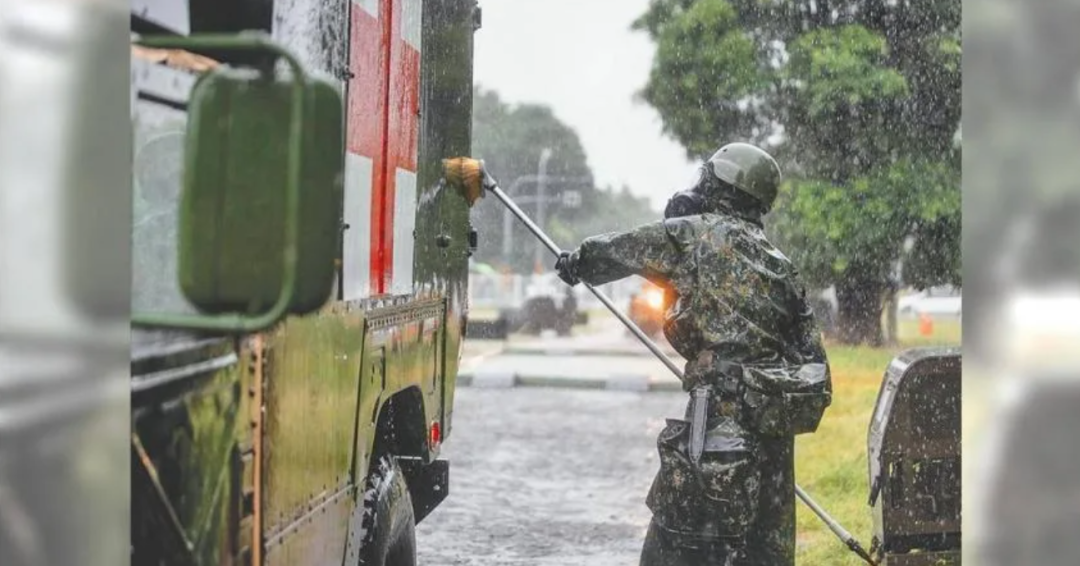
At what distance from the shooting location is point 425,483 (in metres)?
2.51

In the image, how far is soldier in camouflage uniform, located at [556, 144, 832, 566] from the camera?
7.64 feet

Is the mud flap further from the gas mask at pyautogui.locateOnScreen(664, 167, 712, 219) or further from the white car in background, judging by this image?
the white car in background

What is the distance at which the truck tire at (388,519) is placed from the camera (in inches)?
81.7

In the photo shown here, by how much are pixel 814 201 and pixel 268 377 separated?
137 cm

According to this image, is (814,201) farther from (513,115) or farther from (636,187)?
(513,115)

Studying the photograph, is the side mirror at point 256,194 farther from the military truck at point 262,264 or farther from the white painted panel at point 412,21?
the white painted panel at point 412,21

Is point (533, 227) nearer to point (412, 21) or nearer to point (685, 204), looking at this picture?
point (685, 204)

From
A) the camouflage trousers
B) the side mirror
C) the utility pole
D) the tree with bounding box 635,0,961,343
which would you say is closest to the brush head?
the utility pole

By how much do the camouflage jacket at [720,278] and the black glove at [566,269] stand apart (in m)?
0.01

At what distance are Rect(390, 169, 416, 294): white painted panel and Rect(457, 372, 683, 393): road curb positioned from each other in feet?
2.84

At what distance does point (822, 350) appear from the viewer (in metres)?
2.37

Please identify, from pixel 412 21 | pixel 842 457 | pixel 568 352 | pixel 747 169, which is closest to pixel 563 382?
pixel 568 352

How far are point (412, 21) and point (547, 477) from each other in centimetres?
143

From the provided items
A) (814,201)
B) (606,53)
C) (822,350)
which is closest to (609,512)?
(822,350)
